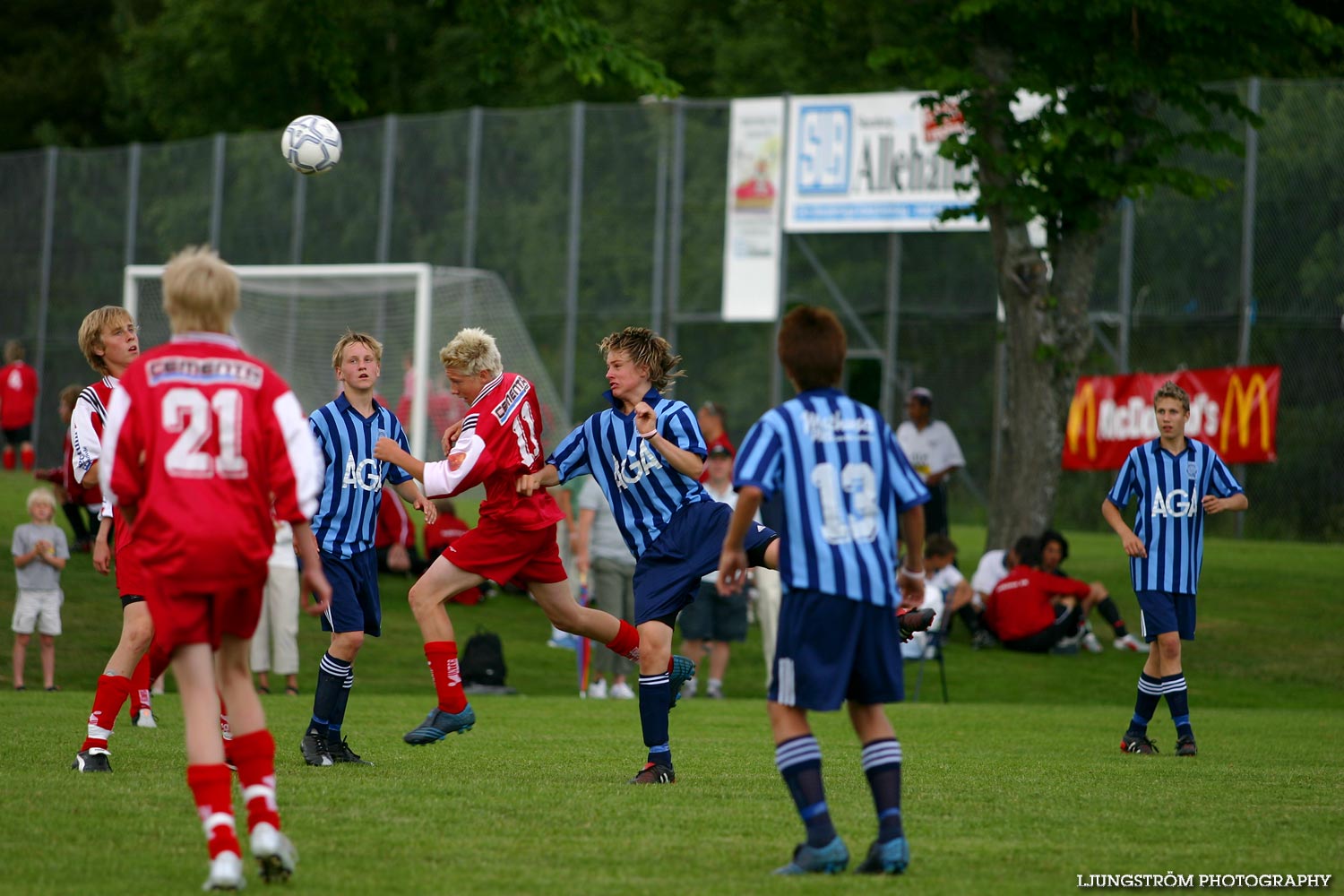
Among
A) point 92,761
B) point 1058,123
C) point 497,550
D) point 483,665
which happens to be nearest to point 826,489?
point 497,550

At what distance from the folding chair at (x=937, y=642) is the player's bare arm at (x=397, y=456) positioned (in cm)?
781

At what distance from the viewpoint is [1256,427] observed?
2208 centimetres

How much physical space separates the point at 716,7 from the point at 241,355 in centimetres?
3495

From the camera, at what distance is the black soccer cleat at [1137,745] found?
10031 millimetres

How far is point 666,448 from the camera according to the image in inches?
300

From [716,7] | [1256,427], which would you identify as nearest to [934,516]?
[1256,427]

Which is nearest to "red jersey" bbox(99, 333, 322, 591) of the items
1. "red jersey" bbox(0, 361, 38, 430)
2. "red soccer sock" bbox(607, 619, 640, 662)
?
"red soccer sock" bbox(607, 619, 640, 662)

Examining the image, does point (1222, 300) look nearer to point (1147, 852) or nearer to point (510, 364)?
point (510, 364)

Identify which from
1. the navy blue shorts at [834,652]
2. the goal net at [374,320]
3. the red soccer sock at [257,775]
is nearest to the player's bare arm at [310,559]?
the red soccer sock at [257,775]

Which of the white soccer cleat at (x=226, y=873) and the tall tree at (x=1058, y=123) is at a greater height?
the tall tree at (x=1058, y=123)

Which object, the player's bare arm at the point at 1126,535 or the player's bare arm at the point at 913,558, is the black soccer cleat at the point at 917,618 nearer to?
the player's bare arm at the point at 913,558

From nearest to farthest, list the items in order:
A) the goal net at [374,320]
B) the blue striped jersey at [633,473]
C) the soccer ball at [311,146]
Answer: the blue striped jersey at [633,473] → the soccer ball at [311,146] → the goal net at [374,320]

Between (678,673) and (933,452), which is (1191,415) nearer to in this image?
(933,452)

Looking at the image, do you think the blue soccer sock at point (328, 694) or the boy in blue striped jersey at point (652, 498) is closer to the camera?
the boy in blue striped jersey at point (652, 498)
